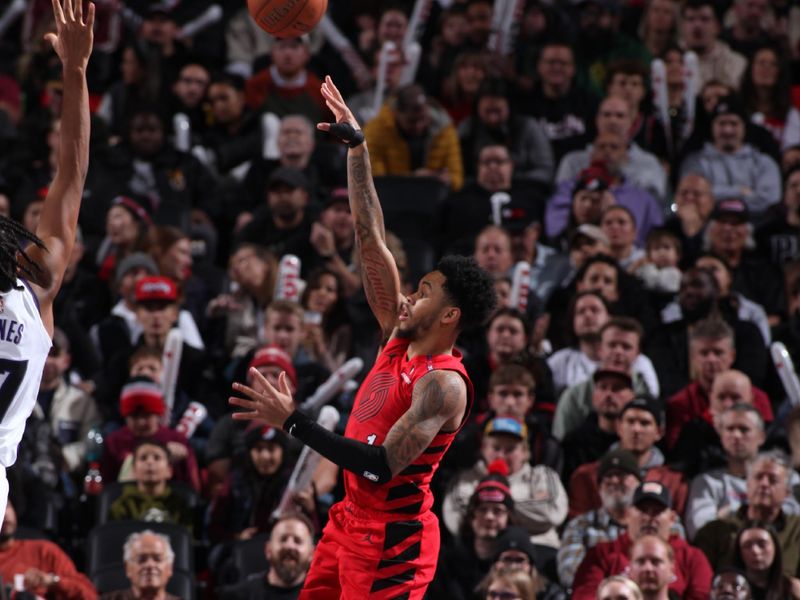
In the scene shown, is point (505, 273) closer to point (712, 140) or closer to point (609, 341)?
point (609, 341)

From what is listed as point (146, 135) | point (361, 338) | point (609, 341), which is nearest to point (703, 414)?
point (609, 341)

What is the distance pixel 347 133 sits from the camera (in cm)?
633

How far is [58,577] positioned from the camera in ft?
28.5

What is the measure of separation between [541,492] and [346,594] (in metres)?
3.41

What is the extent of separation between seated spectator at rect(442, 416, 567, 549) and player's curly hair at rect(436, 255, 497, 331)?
10.6 ft

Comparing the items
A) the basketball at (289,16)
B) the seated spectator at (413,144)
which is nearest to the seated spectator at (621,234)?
the seated spectator at (413,144)

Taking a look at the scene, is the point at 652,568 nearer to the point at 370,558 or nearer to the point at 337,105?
the point at 370,558

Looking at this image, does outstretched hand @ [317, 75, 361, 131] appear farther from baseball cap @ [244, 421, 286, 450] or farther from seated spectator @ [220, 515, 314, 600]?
baseball cap @ [244, 421, 286, 450]

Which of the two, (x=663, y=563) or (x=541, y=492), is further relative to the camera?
(x=541, y=492)

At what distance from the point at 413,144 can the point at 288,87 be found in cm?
156

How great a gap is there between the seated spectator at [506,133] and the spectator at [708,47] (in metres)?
2.12

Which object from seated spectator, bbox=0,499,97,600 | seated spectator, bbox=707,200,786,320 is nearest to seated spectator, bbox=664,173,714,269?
seated spectator, bbox=707,200,786,320

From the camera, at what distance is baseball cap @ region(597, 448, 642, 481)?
359 inches

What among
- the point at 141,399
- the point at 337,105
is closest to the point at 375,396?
the point at 337,105
